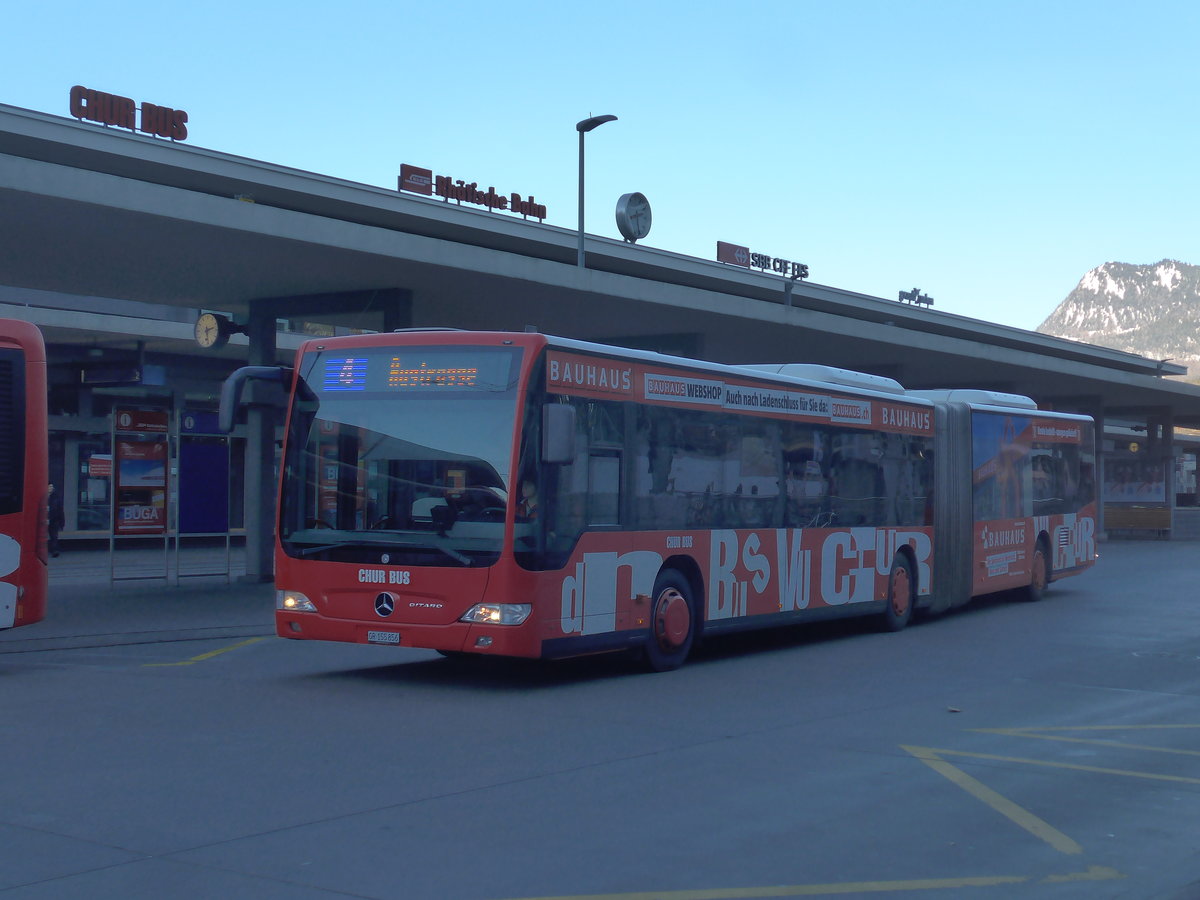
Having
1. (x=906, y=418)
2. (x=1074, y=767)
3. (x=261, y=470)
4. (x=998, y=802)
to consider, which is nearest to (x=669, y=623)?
(x=1074, y=767)

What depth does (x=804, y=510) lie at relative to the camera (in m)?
14.8

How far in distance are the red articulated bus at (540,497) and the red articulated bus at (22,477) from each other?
97.6 inches

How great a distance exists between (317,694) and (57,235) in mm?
9915

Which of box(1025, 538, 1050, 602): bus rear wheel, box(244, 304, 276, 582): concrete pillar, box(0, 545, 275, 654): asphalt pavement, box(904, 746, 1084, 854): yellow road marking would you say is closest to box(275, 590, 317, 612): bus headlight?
box(0, 545, 275, 654): asphalt pavement

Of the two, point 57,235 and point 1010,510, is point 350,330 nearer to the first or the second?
point 57,235

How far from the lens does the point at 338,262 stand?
1973 cm

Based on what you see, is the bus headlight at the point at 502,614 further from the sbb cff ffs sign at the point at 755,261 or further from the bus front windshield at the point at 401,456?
the sbb cff ffs sign at the point at 755,261

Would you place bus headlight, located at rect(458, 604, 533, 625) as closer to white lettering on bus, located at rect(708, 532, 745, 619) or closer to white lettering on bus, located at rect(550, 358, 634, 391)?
white lettering on bus, located at rect(550, 358, 634, 391)

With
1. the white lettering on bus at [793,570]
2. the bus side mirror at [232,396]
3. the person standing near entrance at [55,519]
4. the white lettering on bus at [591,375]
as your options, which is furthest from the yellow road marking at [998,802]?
the person standing near entrance at [55,519]

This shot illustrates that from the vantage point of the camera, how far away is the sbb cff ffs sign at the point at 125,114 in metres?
27.4

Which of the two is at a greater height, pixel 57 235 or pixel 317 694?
pixel 57 235

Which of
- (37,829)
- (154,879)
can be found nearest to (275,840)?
(154,879)

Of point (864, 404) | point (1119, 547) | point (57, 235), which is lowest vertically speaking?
point (1119, 547)

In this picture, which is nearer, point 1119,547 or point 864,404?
point 864,404
